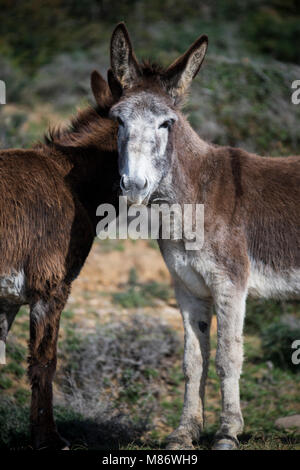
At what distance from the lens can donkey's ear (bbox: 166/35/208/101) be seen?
12.6ft

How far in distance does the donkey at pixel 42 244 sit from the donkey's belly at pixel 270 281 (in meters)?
1.24

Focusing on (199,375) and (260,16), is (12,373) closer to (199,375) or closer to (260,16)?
(199,375)

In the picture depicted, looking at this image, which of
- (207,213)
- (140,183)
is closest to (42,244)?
(140,183)

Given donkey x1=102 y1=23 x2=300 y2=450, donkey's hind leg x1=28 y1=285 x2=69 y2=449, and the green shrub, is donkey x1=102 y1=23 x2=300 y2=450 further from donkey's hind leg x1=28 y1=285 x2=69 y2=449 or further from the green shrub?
the green shrub

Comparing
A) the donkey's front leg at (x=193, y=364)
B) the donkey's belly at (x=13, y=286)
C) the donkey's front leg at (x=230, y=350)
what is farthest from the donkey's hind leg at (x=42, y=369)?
the donkey's front leg at (x=230, y=350)

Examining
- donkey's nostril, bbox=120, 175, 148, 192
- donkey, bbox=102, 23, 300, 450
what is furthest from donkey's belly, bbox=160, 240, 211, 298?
donkey's nostril, bbox=120, 175, 148, 192

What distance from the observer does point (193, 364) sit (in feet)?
13.7

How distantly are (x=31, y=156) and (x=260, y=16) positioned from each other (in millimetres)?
14148

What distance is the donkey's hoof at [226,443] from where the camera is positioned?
380cm

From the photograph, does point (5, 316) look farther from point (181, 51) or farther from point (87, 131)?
point (181, 51)

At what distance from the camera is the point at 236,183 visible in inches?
164

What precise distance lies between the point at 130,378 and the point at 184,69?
2.99 meters

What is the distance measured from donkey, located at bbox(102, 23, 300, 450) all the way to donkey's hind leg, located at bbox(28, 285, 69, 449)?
870 millimetres

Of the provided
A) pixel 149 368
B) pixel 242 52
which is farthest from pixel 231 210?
pixel 242 52
